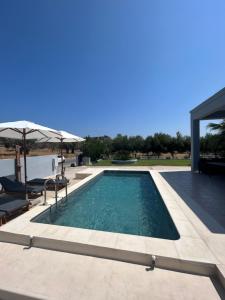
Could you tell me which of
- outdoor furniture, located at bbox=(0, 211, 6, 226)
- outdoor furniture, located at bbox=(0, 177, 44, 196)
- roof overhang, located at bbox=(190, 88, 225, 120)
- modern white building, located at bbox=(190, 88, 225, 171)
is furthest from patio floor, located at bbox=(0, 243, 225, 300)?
modern white building, located at bbox=(190, 88, 225, 171)

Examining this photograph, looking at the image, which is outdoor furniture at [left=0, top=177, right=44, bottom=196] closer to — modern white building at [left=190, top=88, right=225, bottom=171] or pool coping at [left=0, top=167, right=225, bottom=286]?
pool coping at [left=0, top=167, right=225, bottom=286]

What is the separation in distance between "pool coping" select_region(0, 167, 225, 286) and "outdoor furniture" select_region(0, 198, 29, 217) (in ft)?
1.52

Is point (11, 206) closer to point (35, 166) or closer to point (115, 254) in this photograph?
point (115, 254)

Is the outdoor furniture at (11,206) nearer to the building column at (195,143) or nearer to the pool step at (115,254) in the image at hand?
the pool step at (115,254)

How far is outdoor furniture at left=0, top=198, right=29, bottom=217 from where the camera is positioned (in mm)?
5043

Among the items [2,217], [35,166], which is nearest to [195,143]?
[35,166]

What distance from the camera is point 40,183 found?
9.05 meters

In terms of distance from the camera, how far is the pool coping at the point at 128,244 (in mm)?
3246

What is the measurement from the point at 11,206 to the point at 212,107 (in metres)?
9.78

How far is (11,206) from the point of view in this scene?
534 cm

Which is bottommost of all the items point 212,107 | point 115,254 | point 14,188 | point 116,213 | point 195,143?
point 116,213

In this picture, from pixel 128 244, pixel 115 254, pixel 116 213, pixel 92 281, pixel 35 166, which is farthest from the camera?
pixel 35 166

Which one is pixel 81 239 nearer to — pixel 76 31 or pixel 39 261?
pixel 39 261

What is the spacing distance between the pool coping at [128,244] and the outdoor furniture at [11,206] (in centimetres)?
46
